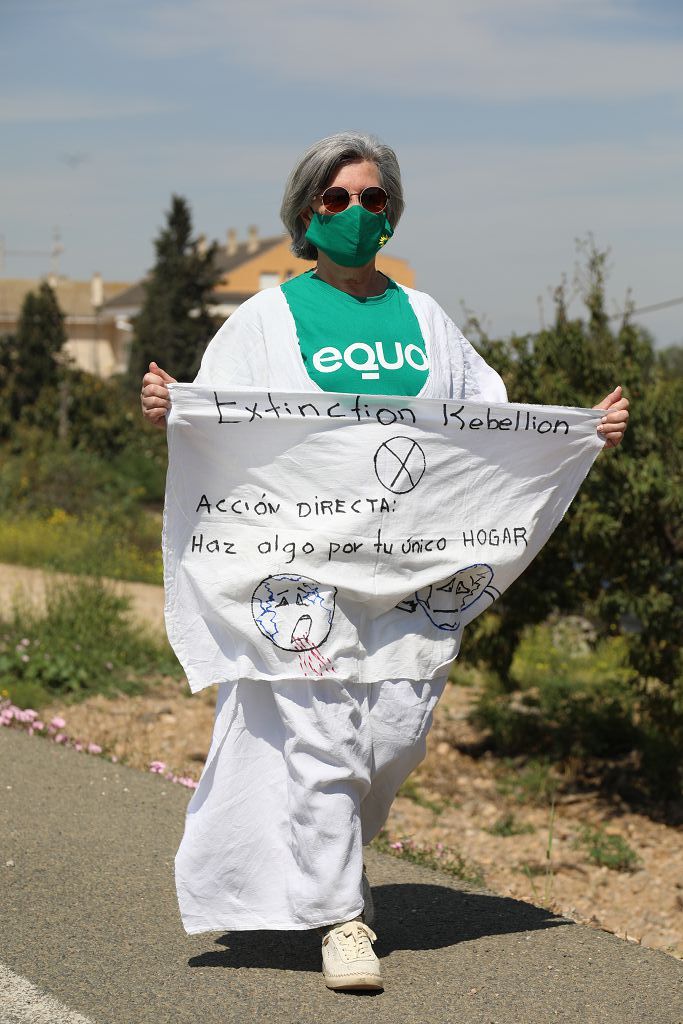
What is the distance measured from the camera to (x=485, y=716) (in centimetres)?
964

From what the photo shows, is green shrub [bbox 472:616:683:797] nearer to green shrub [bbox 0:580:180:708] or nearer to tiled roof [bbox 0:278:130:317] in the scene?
green shrub [bbox 0:580:180:708]

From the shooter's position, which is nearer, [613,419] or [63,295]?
[613,419]

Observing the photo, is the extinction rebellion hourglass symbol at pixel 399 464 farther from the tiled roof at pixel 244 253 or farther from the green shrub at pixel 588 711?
the tiled roof at pixel 244 253

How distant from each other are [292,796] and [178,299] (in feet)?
133

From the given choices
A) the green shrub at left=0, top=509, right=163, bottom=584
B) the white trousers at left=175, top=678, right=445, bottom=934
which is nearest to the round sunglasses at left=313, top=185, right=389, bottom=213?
the white trousers at left=175, top=678, right=445, bottom=934

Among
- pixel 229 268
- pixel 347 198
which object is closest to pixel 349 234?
pixel 347 198

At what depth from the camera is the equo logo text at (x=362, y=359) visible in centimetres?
380

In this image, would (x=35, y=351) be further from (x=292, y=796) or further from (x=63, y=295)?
(x=63, y=295)

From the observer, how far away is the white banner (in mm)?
3695

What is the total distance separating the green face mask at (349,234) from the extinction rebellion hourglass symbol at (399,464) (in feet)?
1.73

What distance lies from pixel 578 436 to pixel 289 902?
164 cm

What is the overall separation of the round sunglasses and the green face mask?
15 millimetres

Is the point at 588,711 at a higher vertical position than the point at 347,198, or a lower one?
lower

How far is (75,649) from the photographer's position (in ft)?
29.3
